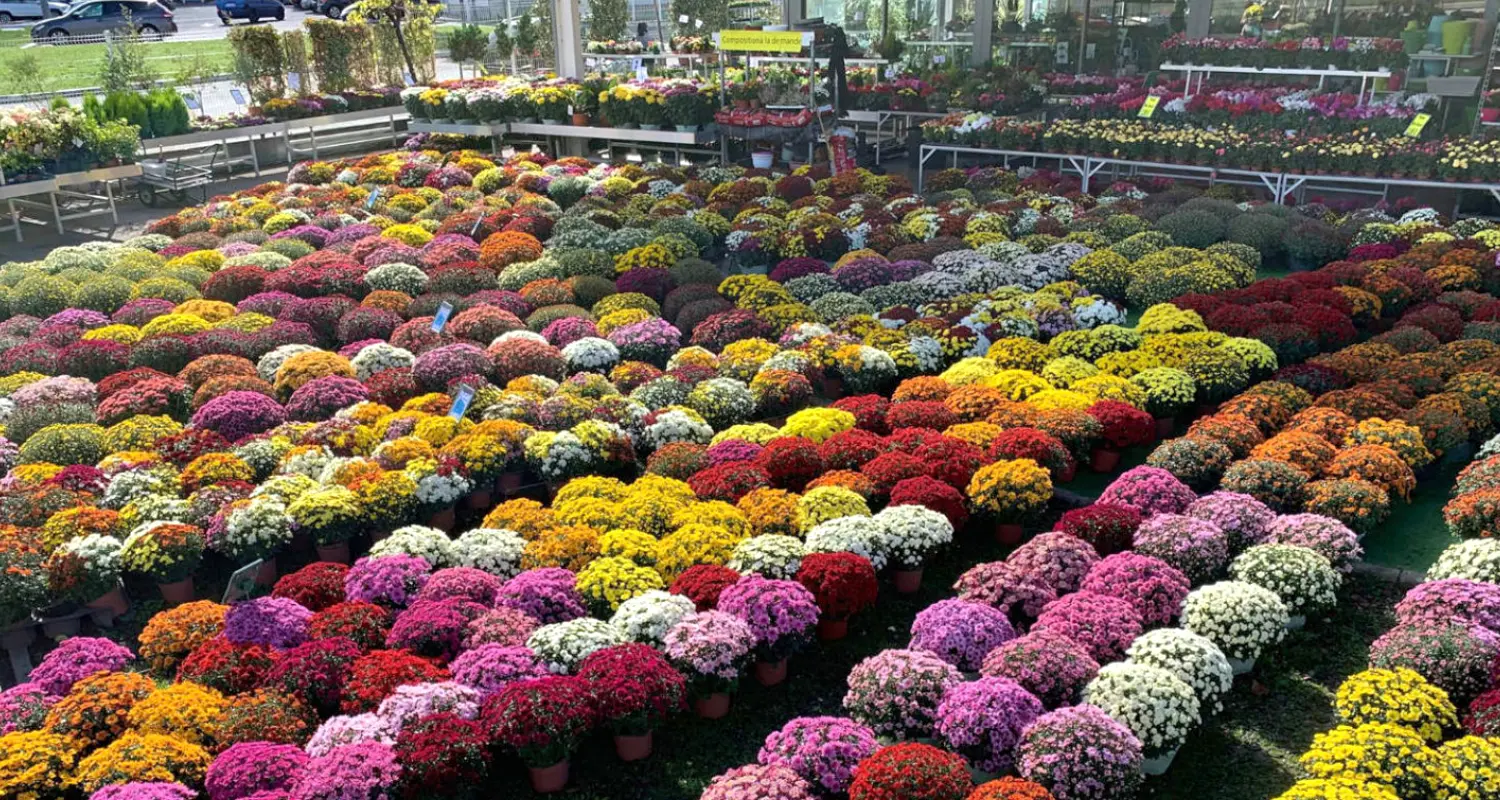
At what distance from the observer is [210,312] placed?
485 inches

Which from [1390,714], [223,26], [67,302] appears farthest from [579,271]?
[223,26]

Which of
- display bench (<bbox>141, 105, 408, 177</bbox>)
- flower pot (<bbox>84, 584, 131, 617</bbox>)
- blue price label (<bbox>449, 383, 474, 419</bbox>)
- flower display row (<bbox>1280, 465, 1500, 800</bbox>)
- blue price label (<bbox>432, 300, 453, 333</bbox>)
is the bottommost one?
flower pot (<bbox>84, 584, 131, 617</bbox>)

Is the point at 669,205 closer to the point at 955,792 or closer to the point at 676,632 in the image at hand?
the point at 676,632

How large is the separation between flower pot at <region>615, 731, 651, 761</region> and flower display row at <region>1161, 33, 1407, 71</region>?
17976 millimetres

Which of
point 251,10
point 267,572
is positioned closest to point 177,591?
point 267,572

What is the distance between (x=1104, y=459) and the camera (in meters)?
9.17

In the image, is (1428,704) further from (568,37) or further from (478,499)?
(568,37)

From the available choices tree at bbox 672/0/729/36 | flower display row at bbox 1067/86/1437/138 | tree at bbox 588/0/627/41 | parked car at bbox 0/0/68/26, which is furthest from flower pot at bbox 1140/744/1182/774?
parked car at bbox 0/0/68/26

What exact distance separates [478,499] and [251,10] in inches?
1580

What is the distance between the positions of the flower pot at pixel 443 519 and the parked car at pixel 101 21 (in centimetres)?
3639

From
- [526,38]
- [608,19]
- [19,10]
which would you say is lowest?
[526,38]

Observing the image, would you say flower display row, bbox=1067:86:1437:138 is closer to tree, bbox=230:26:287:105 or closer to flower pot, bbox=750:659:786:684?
flower pot, bbox=750:659:786:684

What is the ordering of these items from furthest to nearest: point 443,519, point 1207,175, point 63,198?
point 63,198
point 1207,175
point 443,519

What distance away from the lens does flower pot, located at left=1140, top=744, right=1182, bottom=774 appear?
5680 millimetres
